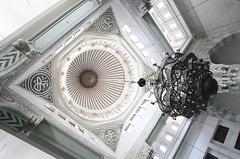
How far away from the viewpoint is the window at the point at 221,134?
561cm

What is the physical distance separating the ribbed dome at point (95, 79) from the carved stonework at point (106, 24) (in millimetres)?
1778

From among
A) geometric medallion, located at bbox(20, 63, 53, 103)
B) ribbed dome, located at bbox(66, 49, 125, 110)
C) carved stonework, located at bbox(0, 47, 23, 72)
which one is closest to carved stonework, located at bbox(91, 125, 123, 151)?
ribbed dome, located at bbox(66, 49, 125, 110)

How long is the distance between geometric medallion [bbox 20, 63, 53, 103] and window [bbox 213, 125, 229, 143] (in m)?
5.77

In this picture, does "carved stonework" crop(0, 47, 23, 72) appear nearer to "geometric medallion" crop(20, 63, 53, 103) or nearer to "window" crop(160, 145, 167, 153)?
"geometric medallion" crop(20, 63, 53, 103)

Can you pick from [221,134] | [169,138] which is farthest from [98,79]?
[221,134]

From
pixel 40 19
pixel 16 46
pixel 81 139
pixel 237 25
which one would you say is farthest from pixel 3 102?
pixel 237 25

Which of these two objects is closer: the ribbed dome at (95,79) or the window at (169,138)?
the window at (169,138)

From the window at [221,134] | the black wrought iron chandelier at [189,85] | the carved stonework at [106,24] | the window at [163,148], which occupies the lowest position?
the window at [163,148]

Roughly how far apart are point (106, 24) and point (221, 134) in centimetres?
523

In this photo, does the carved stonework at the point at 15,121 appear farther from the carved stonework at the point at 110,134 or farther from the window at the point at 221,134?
the window at the point at 221,134

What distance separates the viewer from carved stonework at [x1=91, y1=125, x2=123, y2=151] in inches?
333

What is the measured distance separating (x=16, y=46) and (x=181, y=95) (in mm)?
3523

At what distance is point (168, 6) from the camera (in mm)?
7152

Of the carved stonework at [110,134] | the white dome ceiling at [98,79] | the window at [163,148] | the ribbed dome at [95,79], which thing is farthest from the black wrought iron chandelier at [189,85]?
the ribbed dome at [95,79]
